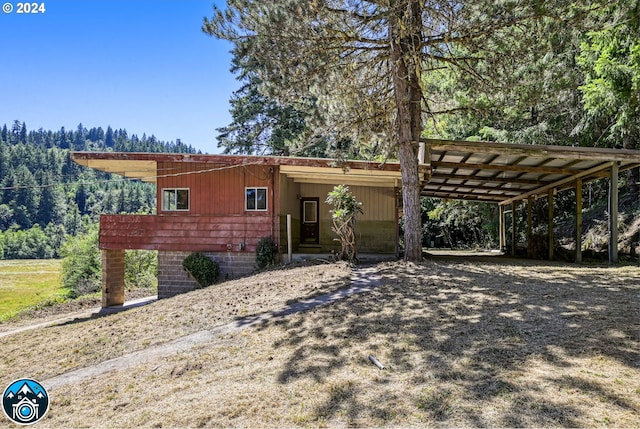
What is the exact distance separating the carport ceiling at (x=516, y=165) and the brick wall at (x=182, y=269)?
615cm

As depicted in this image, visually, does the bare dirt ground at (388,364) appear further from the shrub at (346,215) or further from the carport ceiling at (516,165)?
the carport ceiling at (516,165)

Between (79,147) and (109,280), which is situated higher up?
(79,147)

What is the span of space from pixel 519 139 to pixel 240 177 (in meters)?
10.6

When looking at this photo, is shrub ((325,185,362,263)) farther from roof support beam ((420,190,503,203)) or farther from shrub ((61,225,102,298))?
shrub ((61,225,102,298))

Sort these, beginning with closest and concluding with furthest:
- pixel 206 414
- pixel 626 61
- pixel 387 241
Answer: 1. pixel 206 414
2. pixel 626 61
3. pixel 387 241

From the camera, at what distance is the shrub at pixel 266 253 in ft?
37.2

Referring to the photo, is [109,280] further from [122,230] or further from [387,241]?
[387,241]

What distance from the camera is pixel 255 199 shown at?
39.9ft

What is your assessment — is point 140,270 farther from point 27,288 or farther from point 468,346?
point 468,346

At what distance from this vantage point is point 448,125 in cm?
1859

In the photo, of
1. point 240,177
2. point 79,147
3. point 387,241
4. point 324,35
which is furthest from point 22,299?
point 79,147

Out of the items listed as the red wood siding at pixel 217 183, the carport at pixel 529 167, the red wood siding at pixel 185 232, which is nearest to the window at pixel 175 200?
the red wood siding at pixel 217 183

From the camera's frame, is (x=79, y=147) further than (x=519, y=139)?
Yes

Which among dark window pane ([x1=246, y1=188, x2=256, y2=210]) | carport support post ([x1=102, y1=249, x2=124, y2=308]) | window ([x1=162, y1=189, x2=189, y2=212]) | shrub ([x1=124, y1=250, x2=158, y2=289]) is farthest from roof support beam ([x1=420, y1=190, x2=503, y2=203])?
shrub ([x1=124, y1=250, x2=158, y2=289])
